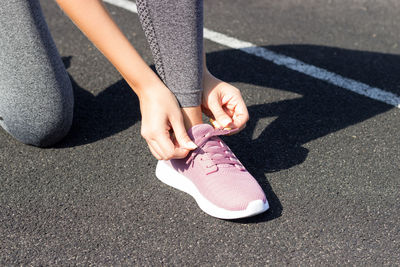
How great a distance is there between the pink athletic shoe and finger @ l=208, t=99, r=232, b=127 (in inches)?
1.9

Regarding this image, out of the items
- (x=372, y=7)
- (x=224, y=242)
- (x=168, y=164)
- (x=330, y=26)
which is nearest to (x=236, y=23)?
(x=330, y=26)

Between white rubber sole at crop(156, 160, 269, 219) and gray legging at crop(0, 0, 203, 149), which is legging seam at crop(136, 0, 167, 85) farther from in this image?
white rubber sole at crop(156, 160, 269, 219)

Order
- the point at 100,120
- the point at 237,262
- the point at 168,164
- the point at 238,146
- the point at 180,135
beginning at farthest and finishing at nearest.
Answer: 1. the point at 100,120
2. the point at 238,146
3. the point at 168,164
4. the point at 180,135
5. the point at 237,262

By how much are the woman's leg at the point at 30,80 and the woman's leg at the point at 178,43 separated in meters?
0.52

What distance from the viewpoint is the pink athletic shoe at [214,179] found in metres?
1.73

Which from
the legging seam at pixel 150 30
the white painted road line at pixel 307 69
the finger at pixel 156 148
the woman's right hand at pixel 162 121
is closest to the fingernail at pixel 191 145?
the woman's right hand at pixel 162 121

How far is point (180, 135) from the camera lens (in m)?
1.72

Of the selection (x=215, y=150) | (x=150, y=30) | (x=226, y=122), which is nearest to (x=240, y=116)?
(x=226, y=122)

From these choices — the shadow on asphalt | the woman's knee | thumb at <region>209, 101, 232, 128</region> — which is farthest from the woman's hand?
the woman's knee

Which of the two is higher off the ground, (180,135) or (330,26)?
(180,135)

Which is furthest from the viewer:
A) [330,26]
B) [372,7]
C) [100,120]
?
[372,7]

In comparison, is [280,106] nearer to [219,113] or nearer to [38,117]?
[219,113]

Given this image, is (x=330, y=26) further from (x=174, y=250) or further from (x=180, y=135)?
(x=174, y=250)

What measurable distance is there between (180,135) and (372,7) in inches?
99.6
